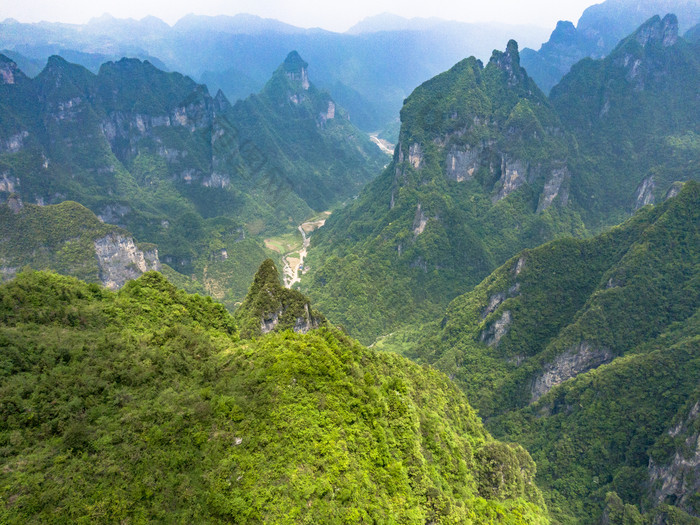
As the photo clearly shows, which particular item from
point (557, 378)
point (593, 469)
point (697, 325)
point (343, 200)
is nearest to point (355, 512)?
point (593, 469)

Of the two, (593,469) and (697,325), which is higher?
(697,325)

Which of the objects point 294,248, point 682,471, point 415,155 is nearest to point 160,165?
point 294,248

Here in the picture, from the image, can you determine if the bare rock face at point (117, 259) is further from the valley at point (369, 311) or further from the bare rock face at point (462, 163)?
the bare rock face at point (462, 163)

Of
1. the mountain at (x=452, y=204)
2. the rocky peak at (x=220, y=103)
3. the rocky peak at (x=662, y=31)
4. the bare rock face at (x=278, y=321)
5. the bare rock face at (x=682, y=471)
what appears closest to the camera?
the bare rock face at (x=682, y=471)

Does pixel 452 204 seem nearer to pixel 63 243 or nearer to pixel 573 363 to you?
pixel 573 363

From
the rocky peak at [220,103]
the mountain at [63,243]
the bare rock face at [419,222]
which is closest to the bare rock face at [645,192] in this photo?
the bare rock face at [419,222]

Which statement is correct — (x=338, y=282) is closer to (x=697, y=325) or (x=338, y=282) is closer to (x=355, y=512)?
(x=697, y=325)
